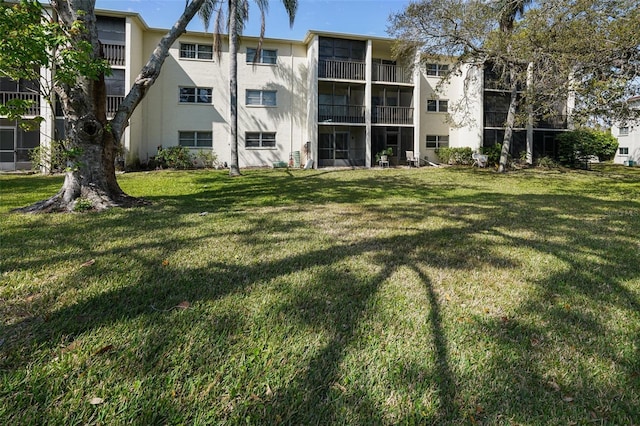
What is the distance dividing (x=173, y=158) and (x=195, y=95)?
4537mm

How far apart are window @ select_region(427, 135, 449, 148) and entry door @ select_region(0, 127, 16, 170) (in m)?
24.8

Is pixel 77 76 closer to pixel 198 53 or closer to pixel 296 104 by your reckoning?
pixel 198 53

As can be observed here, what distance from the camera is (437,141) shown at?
2550cm

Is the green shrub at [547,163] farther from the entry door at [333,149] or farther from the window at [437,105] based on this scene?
the entry door at [333,149]

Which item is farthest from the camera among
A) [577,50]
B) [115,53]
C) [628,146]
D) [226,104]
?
[628,146]

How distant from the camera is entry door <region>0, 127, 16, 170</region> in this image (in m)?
19.4

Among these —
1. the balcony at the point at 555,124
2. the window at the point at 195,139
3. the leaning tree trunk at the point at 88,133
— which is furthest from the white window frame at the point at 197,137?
the balcony at the point at 555,124

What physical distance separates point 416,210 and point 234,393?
22.4 feet

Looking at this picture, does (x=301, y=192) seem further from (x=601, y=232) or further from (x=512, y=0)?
(x=512, y=0)

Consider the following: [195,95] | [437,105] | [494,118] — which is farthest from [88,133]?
[494,118]

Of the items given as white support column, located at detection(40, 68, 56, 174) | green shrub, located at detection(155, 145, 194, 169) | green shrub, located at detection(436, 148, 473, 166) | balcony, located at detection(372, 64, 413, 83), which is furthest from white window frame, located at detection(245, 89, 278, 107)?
green shrub, located at detection(436, 148, 473, 166)

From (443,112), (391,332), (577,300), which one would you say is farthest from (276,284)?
(443,112)

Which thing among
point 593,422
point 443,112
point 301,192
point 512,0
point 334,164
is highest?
point 512,0

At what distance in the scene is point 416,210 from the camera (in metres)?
8.20
